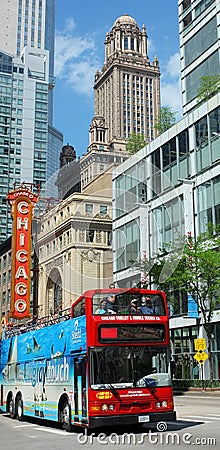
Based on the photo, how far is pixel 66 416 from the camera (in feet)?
51.7

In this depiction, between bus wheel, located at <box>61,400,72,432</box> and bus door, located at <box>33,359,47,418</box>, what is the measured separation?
1755 millimetres

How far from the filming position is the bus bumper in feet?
45.1

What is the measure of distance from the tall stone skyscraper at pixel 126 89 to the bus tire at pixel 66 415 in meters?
152

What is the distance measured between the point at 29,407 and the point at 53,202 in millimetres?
10040

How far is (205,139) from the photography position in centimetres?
4184

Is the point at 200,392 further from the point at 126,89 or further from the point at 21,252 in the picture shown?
the point at 126,89

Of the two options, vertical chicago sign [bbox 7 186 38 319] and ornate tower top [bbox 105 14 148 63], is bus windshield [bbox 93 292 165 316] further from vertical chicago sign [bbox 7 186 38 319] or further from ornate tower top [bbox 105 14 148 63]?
ornate tower top [bbox 105 14 148 63]

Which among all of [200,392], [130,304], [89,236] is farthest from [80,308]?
[200,392]

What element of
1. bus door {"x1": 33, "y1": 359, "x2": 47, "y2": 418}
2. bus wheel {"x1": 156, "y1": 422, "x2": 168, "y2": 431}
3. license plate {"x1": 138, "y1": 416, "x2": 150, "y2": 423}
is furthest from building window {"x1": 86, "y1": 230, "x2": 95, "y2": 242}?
bus door {"x1": 33, "y1": 359, "x2": 47, "y2": 418}

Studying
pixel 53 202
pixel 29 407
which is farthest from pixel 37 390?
pixel 53 202

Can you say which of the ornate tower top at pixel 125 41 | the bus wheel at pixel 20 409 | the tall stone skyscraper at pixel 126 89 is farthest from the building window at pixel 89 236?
the ornate tower top at pixel 125 41

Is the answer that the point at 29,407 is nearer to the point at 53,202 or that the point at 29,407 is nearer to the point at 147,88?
the point at 53,202

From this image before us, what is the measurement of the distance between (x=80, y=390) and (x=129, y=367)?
1402 mm

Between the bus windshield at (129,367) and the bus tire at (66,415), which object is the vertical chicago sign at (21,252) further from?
the bus windshield at (129,367)
